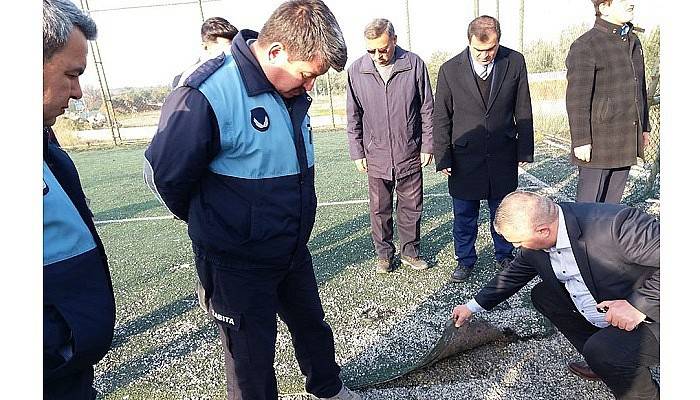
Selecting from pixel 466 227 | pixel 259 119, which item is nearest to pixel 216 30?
pixel 259 119

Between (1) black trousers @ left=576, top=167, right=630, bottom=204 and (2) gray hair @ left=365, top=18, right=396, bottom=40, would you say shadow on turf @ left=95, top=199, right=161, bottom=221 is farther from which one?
(1) black trousers @ left=576, top=167, right=630, bottom=204

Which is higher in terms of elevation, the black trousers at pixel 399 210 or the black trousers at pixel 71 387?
the black trousers at pixel 71 387

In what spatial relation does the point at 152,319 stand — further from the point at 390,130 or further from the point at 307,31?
the point at 307,31

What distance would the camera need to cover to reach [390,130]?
3.62 m

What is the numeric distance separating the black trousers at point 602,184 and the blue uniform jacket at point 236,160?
2.49m

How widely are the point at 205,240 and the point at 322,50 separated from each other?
775 millimetres

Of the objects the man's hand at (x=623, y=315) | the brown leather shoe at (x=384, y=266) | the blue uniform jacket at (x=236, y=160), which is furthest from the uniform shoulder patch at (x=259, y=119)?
the brown leather shoe at (x=384, y=266)

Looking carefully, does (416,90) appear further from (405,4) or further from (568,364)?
(405,4)

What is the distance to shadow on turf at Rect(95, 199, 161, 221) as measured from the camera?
6.50 metres

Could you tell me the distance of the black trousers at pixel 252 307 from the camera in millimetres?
1841

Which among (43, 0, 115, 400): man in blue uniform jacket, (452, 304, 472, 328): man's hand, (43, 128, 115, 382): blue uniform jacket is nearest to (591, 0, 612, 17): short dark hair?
(452, 304, 472, 328): man's hand

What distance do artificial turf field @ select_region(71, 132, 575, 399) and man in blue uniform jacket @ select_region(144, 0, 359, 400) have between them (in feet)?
2.75

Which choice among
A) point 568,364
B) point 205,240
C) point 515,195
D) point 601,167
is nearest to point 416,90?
point 601,167

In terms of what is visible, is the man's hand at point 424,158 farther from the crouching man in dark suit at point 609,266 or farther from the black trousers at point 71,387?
the black trousers at point 71,387
